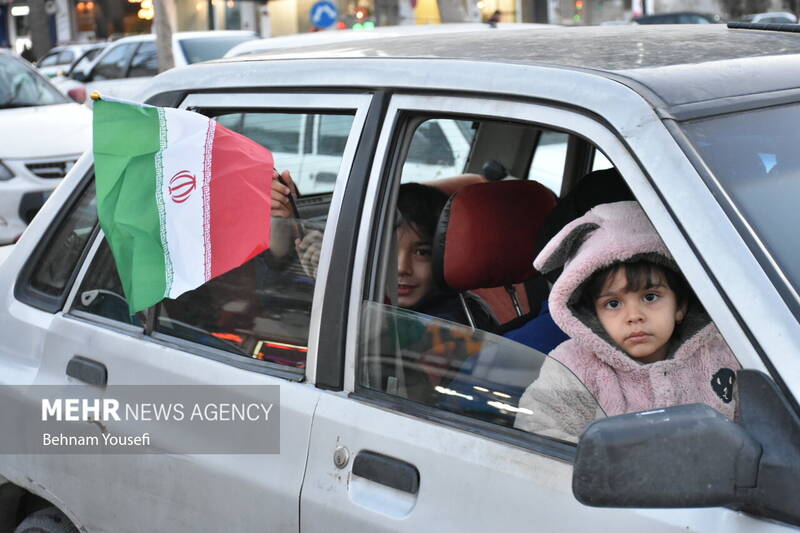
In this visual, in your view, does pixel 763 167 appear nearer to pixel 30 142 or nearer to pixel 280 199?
pixel 280 199

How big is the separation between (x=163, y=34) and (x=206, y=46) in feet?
7.05

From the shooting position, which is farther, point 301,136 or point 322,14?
point 322,14

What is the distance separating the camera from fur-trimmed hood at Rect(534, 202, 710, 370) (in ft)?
6.74

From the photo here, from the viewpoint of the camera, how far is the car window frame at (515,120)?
5.37ft

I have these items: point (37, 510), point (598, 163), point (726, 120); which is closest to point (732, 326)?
point (726, 120)

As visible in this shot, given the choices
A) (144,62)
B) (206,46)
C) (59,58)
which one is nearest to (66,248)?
(206,46)

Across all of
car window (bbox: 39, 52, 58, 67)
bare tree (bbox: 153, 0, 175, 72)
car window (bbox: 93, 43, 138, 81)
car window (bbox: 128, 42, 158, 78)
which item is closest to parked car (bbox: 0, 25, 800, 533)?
bare tree (bbox: 153, 0, 175, 72)

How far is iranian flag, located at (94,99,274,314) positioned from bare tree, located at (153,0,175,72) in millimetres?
12419

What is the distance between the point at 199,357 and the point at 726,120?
124cm

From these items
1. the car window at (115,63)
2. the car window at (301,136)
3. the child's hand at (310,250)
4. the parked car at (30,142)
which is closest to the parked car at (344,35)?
the car window at (301,136)

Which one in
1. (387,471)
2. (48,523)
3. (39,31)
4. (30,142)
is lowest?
(48,523)

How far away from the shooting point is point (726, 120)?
185 centimetres

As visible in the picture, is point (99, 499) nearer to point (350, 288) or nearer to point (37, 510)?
point (37, 510)

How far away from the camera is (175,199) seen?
7.94 ft
